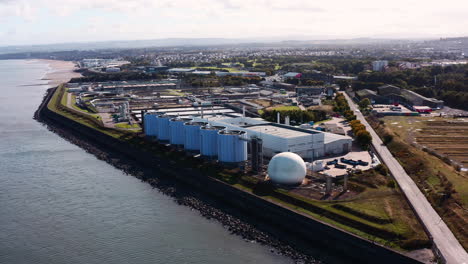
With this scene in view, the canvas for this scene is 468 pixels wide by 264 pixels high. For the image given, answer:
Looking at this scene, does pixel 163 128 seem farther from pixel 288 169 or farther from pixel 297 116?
pixel 288 169

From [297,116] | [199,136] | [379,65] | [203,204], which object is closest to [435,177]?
[203,204]

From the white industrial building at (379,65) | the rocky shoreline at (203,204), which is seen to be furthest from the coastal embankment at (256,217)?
the white industrial building at (379,65)

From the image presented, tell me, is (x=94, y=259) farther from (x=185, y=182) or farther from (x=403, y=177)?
(x=403, y=177)

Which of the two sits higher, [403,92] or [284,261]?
[403,92]

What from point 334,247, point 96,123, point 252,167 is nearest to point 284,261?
point 334,247

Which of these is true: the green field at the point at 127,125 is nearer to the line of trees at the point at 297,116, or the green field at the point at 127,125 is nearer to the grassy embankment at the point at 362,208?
the line of trees at the point at 297,116

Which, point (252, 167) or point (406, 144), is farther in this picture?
point (406, 144)

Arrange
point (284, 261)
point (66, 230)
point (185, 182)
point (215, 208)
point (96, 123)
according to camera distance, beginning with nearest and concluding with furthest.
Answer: point (284, 261) → point (66, 230) → point (215, 208) → point (185, 182) → point (96, 123)
